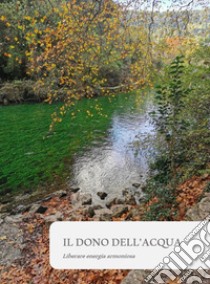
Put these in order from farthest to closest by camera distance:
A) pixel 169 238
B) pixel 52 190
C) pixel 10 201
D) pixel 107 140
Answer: pixel 107 140 < pixel 52 190 < pixel 10 201 < pixel 169 238

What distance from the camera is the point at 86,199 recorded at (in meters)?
9.57

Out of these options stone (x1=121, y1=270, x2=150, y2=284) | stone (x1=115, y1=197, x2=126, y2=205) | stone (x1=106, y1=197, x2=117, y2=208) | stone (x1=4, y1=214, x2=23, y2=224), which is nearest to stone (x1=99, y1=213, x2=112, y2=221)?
stone (x1=106, y1=197, x2=117, y2=208)

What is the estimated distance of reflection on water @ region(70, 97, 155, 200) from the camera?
10383 mm

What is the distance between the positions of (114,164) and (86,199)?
10.6ft

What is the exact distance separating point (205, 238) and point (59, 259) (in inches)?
74.9

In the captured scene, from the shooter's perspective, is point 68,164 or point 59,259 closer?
point 59,259

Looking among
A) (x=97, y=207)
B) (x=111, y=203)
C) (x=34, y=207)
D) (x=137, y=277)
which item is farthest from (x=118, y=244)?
(x=34, y=207)

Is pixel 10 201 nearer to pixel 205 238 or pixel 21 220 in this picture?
pixel 21 220

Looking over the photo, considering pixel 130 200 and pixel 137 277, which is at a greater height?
pixel 137 277

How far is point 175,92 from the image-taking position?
740 centimetres

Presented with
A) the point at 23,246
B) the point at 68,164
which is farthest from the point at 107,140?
the point at 23,246

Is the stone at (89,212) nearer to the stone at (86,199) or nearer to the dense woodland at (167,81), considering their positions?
the dense woodland at (167,81)

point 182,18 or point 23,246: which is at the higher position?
point 182,18

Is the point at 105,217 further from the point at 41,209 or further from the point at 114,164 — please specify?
the point at 114,164
